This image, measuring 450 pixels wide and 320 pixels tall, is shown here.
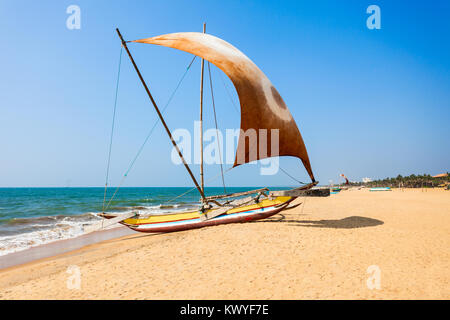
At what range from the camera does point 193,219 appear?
36.4 ft

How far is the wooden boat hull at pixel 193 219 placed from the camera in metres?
11.1

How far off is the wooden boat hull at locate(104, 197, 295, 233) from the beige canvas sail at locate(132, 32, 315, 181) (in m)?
2.46

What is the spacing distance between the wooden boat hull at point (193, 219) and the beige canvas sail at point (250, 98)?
97.0 inches

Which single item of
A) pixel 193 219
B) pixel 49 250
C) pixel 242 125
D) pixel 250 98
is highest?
pixel 250 98

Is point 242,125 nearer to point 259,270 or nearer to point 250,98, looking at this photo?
point 250,98

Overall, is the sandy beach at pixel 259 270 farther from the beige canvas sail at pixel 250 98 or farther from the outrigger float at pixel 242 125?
the beige canvas sail at pixel 250 98

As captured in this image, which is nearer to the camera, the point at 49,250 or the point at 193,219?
the point at 49,250

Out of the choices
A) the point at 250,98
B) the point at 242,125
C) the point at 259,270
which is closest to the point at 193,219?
the point at 242,125

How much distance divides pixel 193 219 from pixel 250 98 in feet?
21.0

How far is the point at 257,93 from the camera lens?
37.0 ft

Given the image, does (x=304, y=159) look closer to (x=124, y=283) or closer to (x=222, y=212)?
(x=222, y=212)

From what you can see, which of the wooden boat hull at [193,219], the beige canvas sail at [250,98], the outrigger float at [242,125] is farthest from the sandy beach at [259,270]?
the beige canvas sail at [250,98]
